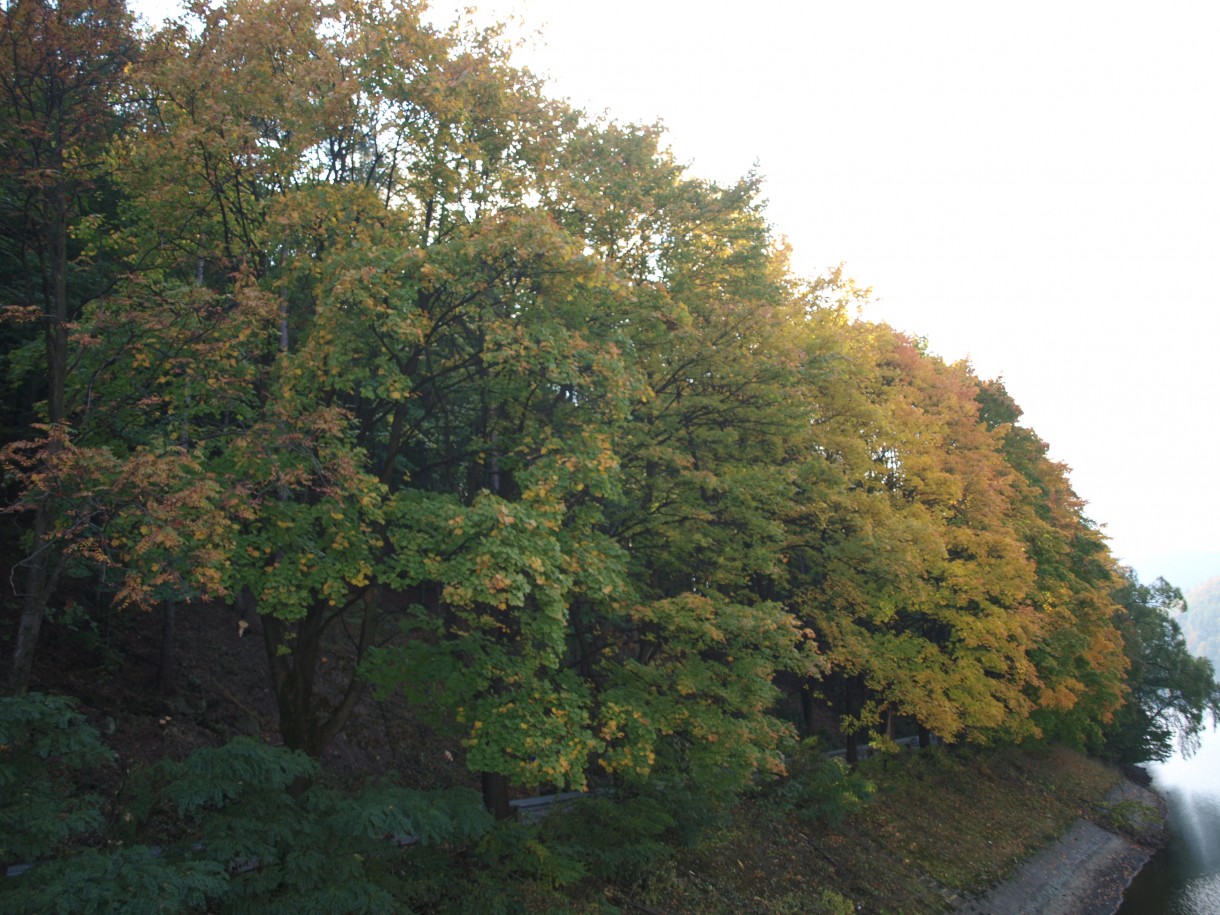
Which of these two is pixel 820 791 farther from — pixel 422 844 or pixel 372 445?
pixel 372 445

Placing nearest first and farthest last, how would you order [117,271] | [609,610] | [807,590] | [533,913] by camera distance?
1. [533,913]
2. [117,271]
3. [609,610]
4. [807,590]

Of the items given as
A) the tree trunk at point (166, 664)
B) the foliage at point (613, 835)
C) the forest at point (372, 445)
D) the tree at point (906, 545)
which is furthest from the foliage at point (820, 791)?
the tree trunk at point (166, 664)

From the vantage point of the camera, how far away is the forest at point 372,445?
8.46 metres

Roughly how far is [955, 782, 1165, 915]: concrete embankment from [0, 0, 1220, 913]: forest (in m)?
6.52

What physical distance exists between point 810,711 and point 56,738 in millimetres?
21442

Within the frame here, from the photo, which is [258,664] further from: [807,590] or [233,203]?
[807,590]

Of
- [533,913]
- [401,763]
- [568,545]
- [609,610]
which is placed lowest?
[533,913]

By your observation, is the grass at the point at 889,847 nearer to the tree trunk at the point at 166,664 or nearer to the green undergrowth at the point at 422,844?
the green undergrowth at the point at 422,844

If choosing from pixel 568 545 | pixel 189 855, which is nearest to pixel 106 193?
pixel 568 545

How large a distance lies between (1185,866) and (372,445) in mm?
32933

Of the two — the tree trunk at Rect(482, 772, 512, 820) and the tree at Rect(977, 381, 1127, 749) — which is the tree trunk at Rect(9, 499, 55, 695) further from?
the tree at Rect(977, 381, 1127, 749)

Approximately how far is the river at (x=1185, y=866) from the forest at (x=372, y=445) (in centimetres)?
1441

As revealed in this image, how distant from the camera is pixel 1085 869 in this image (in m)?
25.5

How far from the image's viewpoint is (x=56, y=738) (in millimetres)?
7145
